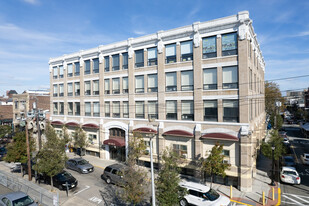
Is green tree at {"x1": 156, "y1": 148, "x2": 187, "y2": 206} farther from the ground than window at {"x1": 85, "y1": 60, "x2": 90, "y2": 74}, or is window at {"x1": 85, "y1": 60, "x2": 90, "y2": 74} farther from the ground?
window at {"x1": 85, "y1": 60, "x2": 90, "y2": 74}

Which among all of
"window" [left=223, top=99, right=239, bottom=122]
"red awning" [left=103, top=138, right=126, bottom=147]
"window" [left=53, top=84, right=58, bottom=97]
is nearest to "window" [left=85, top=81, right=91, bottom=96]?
"red awning" [left=103, top=138, right=126, bottom=147]

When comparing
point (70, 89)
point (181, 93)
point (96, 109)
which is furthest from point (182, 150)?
point (70, 89)

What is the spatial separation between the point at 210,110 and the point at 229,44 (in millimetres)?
7077

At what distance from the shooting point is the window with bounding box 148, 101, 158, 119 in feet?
85.0

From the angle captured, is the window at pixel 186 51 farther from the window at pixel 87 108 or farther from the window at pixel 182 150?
the window at pixel 87 108

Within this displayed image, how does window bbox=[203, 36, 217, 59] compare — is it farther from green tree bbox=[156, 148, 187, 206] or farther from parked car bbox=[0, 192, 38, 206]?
parked car bbox=[0, 192, 38, 206]

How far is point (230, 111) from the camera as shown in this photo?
21125mm

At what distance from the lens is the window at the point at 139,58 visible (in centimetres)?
2714

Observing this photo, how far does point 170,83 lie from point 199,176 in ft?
36.1

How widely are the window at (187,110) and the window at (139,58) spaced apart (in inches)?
313

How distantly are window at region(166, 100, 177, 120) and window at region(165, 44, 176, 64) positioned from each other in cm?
488

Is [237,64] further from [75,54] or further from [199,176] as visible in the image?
[75,54]

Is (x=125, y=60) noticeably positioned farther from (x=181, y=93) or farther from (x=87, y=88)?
(x=181, y=93)

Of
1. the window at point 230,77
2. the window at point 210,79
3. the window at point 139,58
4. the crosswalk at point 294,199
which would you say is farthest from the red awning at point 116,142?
the crosswalk at point 294,199
